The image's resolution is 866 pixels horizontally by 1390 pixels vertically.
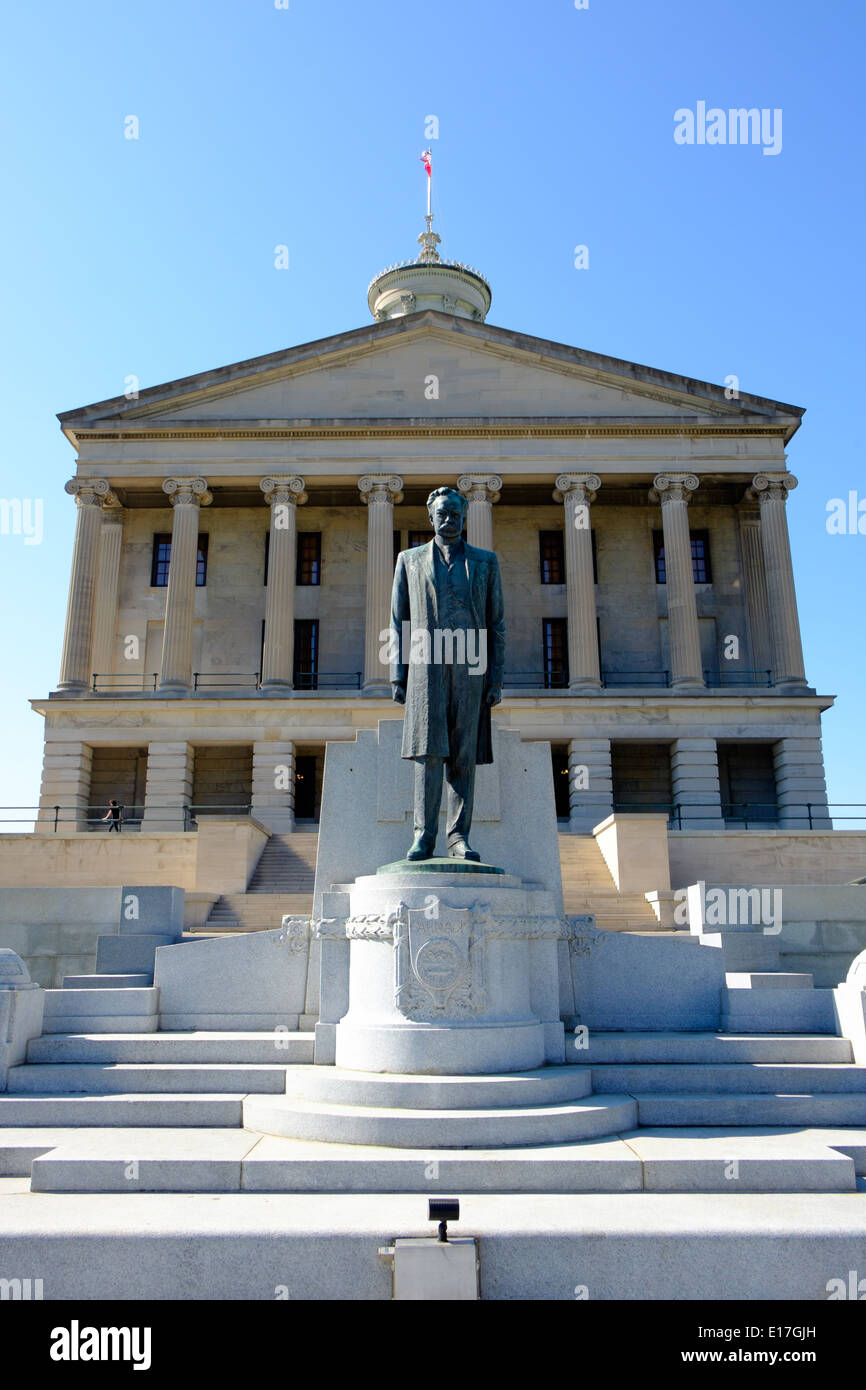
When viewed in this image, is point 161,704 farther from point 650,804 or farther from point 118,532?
point 650,804

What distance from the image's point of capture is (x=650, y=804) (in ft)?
127

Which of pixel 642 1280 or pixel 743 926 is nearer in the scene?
pixel 642 1280

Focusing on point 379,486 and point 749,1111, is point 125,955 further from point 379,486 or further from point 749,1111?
point 379,486

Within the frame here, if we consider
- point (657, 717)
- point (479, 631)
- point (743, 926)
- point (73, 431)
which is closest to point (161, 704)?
point (73, 431)

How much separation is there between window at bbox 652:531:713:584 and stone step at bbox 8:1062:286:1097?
3664 cm

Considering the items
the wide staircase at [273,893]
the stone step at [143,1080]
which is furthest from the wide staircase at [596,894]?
the stone step at [143,1080]

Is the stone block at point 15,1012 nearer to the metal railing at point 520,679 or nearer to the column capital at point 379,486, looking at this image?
the metal railing at point 520,679

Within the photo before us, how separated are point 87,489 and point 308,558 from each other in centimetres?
927

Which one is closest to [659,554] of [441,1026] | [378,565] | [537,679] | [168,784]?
[537,679]

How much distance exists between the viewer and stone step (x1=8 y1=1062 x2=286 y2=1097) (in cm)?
908

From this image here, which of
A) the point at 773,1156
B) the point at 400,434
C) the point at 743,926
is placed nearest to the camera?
the point at 773,1156

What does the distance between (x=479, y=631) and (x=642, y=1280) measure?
5.90 meters

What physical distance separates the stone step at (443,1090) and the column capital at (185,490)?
34.8m

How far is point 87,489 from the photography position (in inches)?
1592
